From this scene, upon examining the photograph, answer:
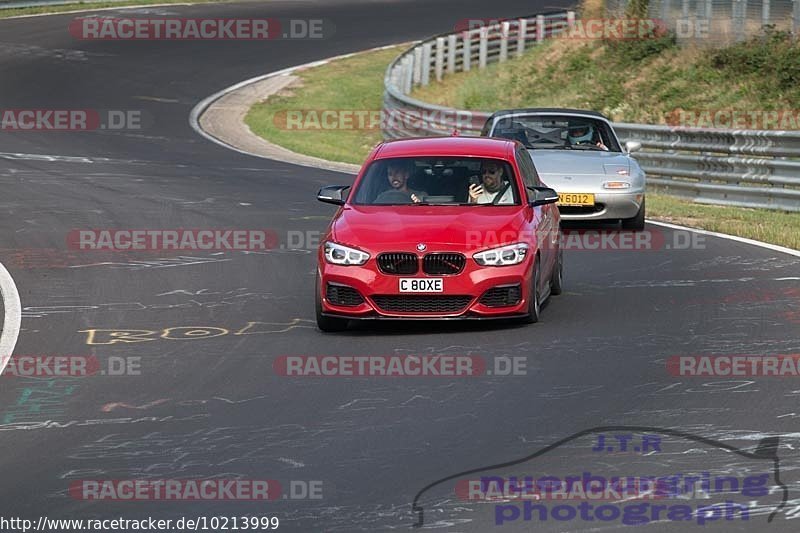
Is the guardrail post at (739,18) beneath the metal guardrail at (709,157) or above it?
above

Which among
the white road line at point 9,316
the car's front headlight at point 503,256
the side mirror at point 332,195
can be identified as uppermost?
the side mirror at point 332,195

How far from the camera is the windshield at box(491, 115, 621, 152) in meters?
18.3

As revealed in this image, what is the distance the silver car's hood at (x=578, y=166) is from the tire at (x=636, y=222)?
517mm

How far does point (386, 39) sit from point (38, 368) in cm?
3746

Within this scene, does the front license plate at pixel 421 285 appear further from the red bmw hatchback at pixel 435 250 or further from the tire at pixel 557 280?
the tire at pixel 557 280

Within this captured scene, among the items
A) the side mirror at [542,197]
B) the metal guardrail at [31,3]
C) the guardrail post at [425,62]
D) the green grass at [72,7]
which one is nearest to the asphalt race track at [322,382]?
the side mirror at [542,197]

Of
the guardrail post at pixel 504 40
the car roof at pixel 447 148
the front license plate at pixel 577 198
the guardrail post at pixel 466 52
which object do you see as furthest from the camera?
the guardrail post at pixel 504 40

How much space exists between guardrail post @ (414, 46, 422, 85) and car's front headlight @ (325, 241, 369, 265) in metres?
25.7

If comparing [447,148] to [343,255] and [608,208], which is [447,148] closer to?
[343,255]

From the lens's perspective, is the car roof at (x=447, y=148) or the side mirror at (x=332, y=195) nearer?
the side mirror at (x=332, y=195)

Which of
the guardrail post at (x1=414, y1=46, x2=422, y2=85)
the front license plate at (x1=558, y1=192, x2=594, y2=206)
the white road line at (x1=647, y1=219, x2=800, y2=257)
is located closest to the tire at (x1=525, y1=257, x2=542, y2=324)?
the white road line at (x1=647, y1=219, x2=800, y2=257)

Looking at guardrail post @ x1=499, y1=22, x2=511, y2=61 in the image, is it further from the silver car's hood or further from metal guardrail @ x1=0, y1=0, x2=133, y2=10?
the silver car's hood

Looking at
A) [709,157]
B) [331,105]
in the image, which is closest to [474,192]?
[709,157]

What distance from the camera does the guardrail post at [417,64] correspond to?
3667 centimetres
